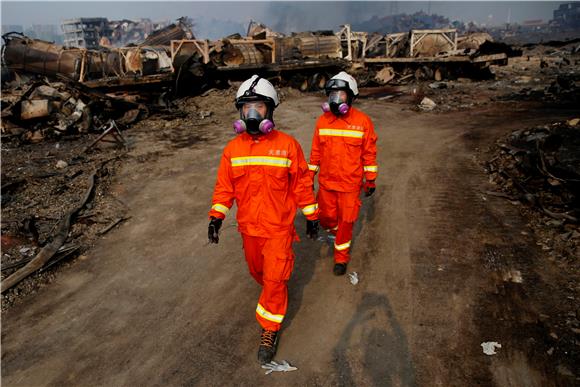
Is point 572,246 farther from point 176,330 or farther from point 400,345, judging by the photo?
point 176,330

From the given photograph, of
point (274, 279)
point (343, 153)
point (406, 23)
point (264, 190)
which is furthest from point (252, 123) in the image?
point (406, 23)

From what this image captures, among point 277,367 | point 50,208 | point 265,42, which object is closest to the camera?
point 277,367

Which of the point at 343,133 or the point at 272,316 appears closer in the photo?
the point at 272,316

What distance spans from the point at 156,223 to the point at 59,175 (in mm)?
3128

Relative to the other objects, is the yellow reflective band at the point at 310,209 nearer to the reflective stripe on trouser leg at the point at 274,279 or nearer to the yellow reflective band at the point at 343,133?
the reflective stripe on trouser leg at the point at 274,279

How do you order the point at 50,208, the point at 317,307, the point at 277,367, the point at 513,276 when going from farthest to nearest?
the point at 50,208 → the point at 513,276 → the point at 317,307 → the point at 277,367

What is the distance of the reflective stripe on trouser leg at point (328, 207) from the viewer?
14.4ft

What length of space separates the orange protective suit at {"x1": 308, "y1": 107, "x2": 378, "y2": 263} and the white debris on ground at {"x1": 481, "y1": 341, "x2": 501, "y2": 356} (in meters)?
1.59

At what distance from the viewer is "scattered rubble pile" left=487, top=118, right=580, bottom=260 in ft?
15.7

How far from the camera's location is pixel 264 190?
3.19 meters

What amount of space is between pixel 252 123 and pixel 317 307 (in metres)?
1.91

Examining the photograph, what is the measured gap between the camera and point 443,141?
932 centimetres

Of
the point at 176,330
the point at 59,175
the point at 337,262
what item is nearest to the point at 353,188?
the point at 337,262

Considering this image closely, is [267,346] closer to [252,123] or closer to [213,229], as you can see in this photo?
[213,229]
